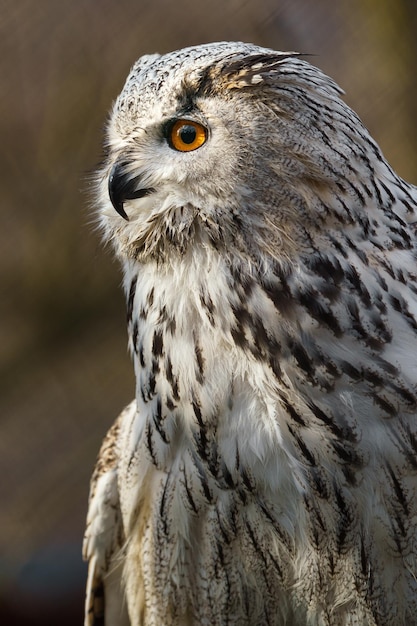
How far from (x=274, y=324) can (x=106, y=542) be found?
2.42 feet

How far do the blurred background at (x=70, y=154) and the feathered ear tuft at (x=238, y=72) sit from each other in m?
1.40

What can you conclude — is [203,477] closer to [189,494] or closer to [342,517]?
[189,494]

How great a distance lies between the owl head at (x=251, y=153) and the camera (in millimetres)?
1307

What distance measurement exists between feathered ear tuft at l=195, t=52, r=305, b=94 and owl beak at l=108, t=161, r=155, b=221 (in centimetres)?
18

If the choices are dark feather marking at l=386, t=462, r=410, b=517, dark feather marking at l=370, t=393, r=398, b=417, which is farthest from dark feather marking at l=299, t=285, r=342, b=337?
dark feather marking at l=386, t=462, r=410, b=517

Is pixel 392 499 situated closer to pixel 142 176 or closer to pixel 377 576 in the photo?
pixel 377 576

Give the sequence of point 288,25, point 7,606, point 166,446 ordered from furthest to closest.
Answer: point 7,606
point 288,25
point 166,446

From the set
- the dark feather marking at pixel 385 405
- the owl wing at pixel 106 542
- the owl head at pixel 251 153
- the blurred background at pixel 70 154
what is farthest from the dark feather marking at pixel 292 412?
the blurred background at pixel 70 154

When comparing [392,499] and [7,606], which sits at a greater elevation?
[7,606]

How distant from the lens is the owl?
130cm

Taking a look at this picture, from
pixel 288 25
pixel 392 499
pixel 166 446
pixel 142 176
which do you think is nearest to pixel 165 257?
pixel 142 176

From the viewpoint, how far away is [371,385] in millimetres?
1301

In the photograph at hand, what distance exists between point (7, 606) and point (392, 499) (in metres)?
2.00

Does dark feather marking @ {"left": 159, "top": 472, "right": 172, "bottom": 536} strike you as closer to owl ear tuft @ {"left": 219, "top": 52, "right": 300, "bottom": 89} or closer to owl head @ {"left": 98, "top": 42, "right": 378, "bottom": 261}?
owl head @ {"left": 98, "top": 42, "right": 378, "bottom": 261}
